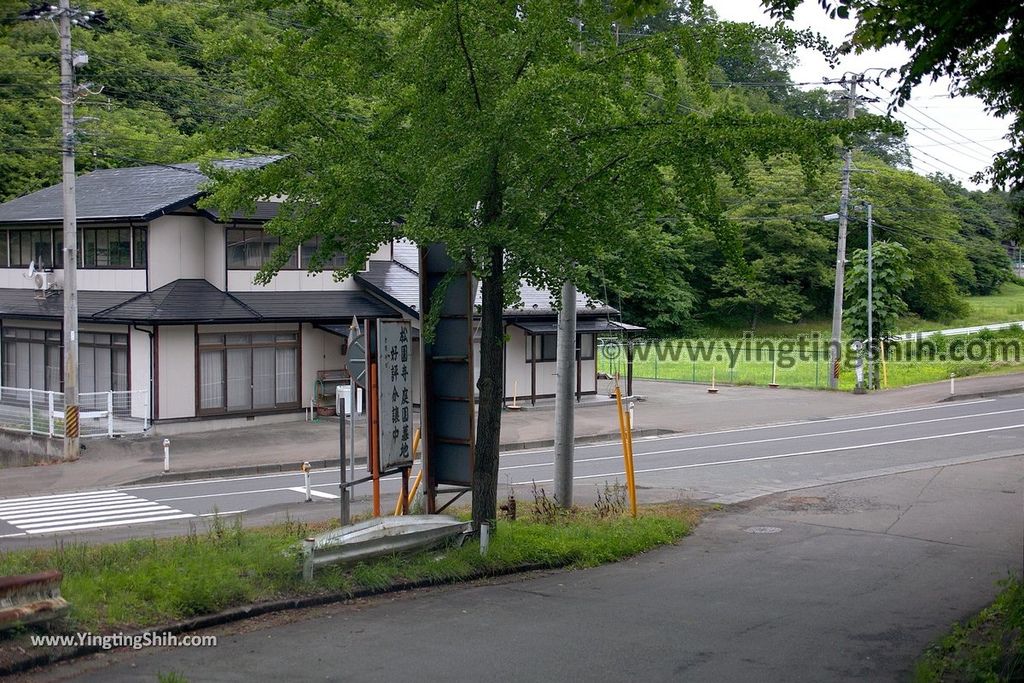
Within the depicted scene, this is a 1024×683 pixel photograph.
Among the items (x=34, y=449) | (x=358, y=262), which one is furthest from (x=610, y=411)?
(x=358, y=262)

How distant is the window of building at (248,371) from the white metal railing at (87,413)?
1762mm

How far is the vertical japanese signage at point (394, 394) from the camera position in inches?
483

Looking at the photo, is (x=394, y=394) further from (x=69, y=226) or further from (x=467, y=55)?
(x=69, y=226)

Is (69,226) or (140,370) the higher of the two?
(69,226)

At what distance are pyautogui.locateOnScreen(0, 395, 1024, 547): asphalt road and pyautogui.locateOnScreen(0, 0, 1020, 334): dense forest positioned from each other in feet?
20.9

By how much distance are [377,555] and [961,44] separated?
24.6 feet

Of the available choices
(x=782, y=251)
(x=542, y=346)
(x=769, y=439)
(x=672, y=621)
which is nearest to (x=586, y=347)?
(x=542, y=346)

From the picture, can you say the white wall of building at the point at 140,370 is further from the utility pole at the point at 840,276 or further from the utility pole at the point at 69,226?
the utility pole at the point at 840,276

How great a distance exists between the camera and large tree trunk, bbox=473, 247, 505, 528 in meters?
12.1

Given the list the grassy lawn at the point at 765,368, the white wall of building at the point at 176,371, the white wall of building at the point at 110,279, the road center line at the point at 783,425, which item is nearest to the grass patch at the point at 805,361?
the grassy lawn at the point at 765,368

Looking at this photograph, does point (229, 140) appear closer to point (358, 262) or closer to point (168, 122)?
point (358, 262)

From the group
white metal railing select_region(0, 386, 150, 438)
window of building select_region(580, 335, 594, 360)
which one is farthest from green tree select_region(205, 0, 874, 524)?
window of building select_region(580, 335, 594, 360)

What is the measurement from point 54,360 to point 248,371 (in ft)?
20.5

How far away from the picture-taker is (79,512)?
1784cm
